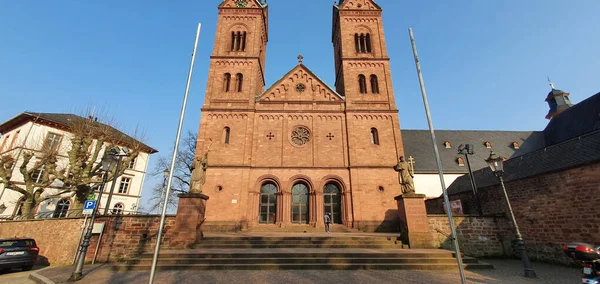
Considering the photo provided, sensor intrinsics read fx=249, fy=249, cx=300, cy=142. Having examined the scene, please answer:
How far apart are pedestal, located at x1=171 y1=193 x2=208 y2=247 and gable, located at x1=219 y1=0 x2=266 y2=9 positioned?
19727 millimetres

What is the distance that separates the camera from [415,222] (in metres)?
11.2

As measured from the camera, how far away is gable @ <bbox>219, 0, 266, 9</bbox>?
2369cm

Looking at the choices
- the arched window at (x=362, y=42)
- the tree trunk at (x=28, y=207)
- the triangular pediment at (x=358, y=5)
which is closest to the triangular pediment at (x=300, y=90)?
the arched window at (x=362, y=42)

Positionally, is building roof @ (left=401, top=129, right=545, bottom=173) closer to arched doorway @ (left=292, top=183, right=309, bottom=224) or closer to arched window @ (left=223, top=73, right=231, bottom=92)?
arched doorway @ (left=292, top=183, right=309, bottom=224)

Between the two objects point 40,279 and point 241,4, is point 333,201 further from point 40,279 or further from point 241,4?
point 241,4

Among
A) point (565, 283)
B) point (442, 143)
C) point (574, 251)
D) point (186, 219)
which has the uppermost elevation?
point (442, 143)

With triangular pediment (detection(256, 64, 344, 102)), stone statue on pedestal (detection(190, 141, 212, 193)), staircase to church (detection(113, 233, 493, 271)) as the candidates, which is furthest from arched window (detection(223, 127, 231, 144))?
staircase to church (detection(113, 233, 493, 271))

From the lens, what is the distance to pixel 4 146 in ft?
83.5

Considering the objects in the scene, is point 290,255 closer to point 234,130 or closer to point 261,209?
point 261,209

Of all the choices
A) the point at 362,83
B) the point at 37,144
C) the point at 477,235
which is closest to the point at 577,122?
the point at 362,83

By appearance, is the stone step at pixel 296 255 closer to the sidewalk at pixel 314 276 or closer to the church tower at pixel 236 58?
the sidewalk at pixel 314 276

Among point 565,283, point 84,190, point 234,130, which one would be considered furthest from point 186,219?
point 565,283

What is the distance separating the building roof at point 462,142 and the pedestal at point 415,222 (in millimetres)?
13728

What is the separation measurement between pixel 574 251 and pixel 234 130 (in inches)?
683
